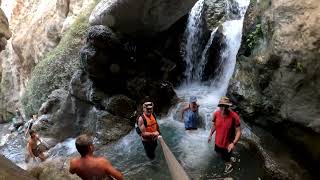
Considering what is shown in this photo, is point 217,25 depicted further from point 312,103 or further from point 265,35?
point 312,103

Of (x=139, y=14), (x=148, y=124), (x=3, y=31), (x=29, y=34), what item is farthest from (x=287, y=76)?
(x=29, y=34)

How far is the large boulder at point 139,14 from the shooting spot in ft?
43.4

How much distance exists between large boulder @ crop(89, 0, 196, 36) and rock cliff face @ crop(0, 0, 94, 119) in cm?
624

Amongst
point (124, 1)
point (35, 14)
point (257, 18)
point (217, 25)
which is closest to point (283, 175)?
point (257, 18)

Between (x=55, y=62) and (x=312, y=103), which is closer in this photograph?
(x=312, y=103)

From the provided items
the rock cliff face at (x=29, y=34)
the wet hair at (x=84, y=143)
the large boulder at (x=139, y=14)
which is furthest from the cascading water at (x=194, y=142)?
the rock cliff face at (x=29, y=34)

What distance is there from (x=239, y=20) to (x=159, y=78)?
3988mm

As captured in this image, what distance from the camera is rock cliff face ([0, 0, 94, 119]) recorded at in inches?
859

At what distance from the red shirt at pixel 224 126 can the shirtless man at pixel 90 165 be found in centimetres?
321

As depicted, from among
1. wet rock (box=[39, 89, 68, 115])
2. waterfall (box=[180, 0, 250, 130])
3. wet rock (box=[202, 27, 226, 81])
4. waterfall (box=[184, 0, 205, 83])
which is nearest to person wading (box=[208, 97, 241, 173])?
waterfall (box=[180, 0, 250, 130])

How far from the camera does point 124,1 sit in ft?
43.0

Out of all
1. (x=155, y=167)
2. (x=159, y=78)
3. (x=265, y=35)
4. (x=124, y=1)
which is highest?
(x=124, y=1)

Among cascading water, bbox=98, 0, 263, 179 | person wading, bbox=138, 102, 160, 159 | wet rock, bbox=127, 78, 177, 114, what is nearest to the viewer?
person wading, bbox=138, 102, 160, 159

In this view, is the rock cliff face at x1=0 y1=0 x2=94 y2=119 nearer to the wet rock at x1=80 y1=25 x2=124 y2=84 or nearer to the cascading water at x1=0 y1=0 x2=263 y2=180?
the wet rock at x1=80 y1=25 x2=124 y2=84
